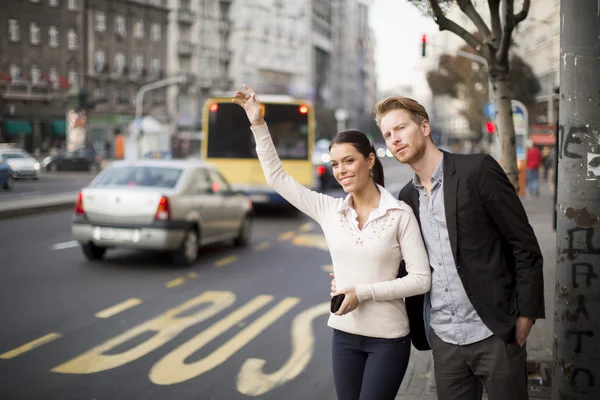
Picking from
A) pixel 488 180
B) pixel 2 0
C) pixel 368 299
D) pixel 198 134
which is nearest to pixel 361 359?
pixel 368 299

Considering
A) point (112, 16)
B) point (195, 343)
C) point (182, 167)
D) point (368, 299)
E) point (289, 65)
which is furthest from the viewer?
point (289, 65)

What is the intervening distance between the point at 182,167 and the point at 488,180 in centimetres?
991

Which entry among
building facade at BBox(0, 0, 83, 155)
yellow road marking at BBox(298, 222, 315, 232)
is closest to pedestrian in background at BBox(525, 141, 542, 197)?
yellow road marking at BBox(298, 222, 315, 232)

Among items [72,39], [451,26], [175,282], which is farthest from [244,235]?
[72,39]

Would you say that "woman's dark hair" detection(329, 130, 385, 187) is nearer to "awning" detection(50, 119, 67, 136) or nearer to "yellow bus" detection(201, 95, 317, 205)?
"yellow bus" detection(201, 95, 317, 205)

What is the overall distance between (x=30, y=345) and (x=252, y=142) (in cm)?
1448

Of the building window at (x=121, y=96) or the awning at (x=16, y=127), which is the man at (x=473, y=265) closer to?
the awning at (x=16, y=127)

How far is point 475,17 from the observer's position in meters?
7.21

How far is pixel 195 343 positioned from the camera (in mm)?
7332

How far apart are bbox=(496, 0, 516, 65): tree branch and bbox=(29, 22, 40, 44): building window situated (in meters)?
66.4

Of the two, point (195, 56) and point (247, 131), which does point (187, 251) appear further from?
point (195, 56)

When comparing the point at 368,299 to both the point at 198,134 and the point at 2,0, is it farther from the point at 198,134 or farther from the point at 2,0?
the point at 198,134

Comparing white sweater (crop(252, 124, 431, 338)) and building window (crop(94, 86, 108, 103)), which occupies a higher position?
building window (crop(94, 86, 108, 103))

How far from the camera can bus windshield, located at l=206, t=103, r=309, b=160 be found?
2136 cm
